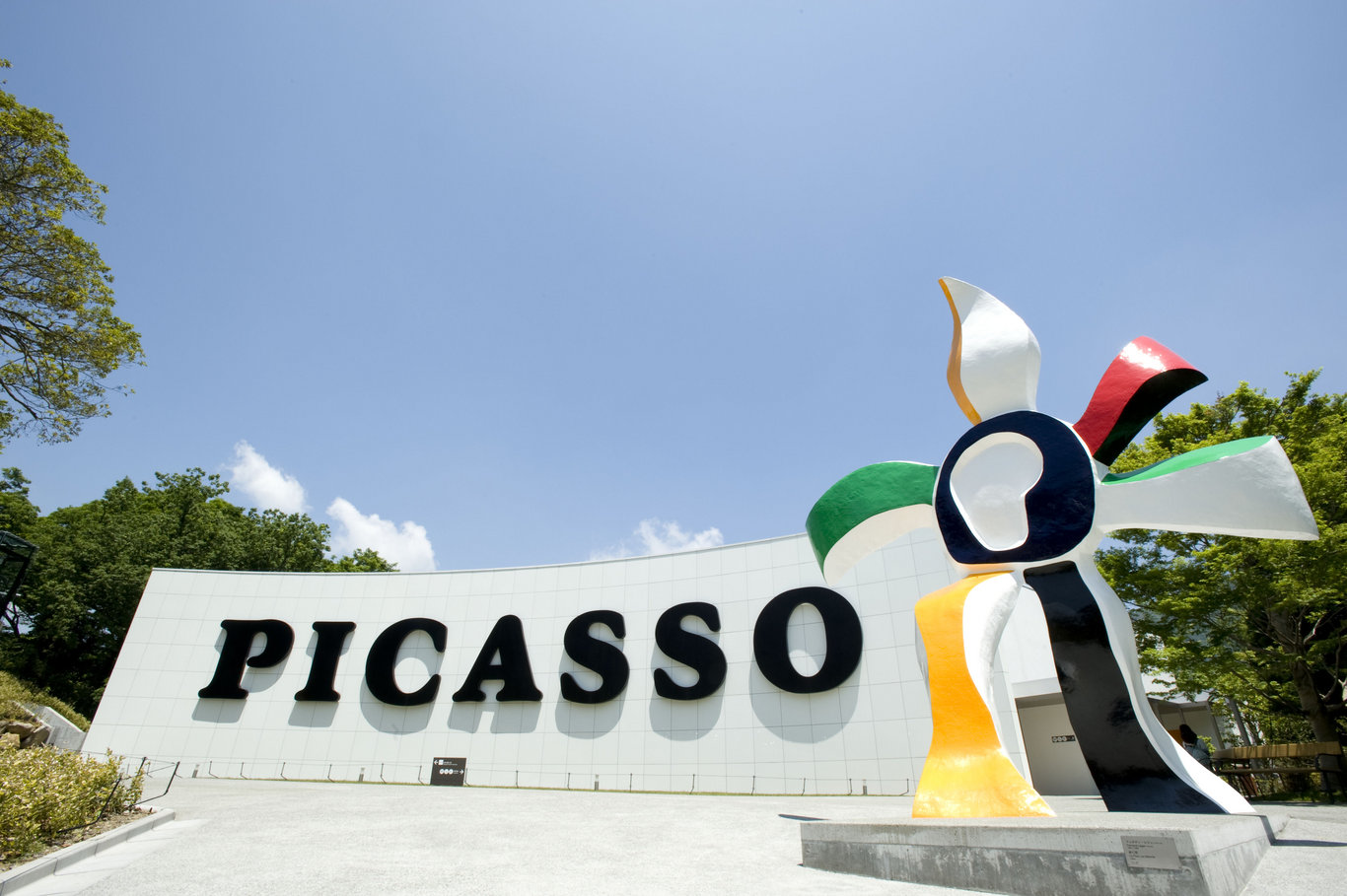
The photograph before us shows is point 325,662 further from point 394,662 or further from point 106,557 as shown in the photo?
point 106,557

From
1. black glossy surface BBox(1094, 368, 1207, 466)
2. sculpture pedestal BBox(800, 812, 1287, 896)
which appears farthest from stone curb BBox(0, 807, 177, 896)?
black glossy surface BBox(1094, 368, 1207, 466)

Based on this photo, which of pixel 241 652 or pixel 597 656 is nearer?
pixel 597 656

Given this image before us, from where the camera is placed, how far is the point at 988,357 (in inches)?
330

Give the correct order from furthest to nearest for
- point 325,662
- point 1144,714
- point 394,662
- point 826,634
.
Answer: point 325,662 → point 394,662 → point 826,634 → point 1144,714

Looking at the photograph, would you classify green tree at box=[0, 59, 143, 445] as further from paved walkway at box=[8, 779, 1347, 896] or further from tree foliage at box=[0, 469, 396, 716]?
tree foliage at box=[0, 469, 396, 716]

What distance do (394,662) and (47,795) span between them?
14390 millimetres

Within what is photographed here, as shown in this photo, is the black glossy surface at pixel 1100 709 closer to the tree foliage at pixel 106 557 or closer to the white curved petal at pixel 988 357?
the white curved petal at pixel 988 357

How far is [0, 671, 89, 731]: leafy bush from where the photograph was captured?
15.8 meters

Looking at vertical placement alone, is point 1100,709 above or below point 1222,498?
below

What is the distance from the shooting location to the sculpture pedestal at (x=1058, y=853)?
4.42 m

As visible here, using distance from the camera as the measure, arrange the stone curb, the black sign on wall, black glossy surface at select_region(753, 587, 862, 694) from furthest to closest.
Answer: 1. the black sign on wall
2. black glossy surface at select_region(753, 587, 862, 694)
3. the stone curb

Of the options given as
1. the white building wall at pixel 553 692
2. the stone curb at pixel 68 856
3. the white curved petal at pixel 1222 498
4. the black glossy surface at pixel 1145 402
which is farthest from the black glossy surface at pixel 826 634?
the stone curb at pixel 68 856

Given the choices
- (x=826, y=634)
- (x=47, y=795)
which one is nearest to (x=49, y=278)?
(x=47, y=795)

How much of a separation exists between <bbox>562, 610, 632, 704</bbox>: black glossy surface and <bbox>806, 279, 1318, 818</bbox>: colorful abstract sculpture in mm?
11400
